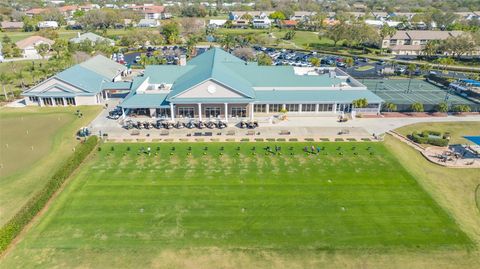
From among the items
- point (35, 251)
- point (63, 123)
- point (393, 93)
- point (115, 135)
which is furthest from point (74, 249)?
point (393, 93)

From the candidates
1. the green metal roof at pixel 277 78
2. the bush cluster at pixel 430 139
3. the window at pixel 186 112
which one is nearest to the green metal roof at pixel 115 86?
the window at pixel 186 112

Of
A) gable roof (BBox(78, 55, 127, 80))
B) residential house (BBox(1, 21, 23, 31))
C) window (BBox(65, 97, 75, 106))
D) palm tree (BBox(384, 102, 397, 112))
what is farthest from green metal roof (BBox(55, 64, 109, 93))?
residential house (BBox(1, 21, 23, 31))

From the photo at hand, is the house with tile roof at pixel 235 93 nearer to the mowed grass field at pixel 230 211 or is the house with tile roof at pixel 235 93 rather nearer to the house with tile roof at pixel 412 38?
the mowed grass field at pixel 230 211

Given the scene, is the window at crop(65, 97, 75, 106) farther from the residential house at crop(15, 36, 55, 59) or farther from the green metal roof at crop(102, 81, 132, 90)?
the residential house at crop(15, 36, 55, 59)

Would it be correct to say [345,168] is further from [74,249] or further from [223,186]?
[74,249]

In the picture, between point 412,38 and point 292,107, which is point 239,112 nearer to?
point 292,107

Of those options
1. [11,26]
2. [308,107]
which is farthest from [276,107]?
A: [11,26]
